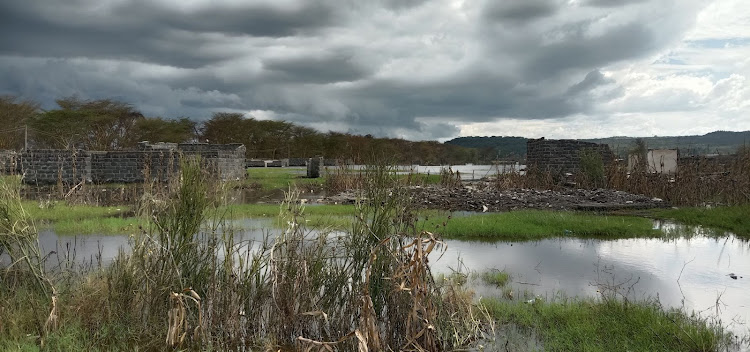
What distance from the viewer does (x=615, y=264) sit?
8008 millimetres

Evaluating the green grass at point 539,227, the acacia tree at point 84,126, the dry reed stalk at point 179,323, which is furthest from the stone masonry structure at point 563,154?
the acacia tree at point 84,126

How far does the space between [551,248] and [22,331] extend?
7.85 metres

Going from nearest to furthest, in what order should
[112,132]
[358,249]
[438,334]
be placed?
[438,334], [358,249], [112,132]

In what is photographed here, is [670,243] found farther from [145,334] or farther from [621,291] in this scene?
[145,334]

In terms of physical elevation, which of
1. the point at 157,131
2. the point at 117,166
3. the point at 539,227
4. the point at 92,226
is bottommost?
the point at 539,227

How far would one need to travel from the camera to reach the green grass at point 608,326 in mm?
4602

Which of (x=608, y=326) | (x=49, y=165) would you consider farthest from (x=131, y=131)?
(x=608, y=326)

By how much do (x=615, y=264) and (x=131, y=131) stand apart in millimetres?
46333

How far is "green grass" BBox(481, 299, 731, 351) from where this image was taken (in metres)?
4.60

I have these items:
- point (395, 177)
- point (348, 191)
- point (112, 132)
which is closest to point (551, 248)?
point (395, 177)

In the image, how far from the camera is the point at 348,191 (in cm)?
1870

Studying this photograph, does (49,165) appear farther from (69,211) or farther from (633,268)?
(633,268)

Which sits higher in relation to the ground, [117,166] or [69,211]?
[117,166]

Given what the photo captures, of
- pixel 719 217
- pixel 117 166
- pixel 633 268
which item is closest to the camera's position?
pixel 633 268
